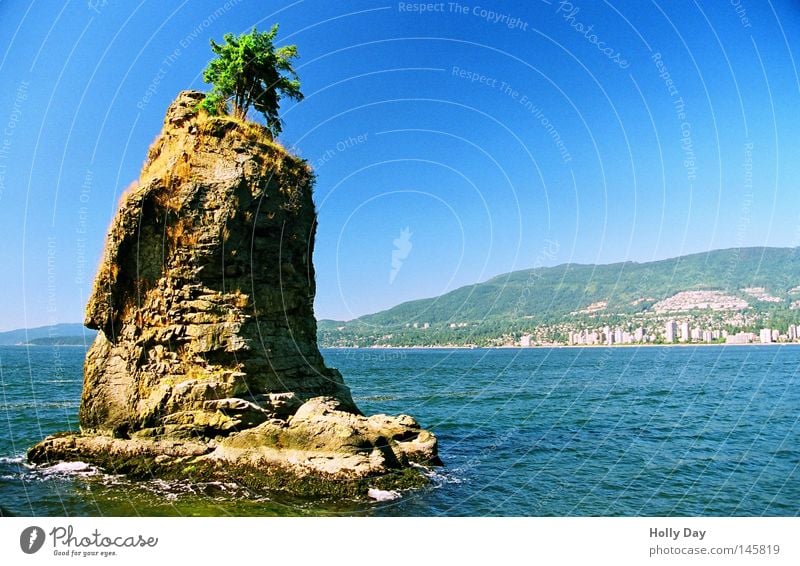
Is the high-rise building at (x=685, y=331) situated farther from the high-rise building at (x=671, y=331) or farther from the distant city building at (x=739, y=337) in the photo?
the distant city building at (x=739, y=337)

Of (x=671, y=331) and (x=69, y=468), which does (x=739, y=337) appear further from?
(x=69, y=468)

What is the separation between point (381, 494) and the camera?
1595 centimetres

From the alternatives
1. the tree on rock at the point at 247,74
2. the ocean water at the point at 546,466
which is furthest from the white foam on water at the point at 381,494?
the tree on rock at the point at 247,74

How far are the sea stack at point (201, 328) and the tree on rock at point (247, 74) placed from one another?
1.53 m

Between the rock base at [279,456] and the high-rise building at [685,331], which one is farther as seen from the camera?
the high-rise building at [685,331]

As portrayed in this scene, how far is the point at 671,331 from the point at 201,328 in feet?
Answer: 454

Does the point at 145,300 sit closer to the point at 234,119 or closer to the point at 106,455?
the point at 106,455

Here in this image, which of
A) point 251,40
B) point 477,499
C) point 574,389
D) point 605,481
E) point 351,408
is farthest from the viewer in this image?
point 574,389

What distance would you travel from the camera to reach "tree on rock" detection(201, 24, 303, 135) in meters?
21.5

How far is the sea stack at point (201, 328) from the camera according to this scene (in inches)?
737

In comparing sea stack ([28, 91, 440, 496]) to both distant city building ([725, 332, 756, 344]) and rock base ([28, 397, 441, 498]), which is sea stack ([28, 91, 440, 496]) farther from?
distant city building ([725, 332, 756, 344])

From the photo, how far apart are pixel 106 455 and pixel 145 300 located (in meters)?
6.13

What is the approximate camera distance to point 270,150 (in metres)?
21.3
